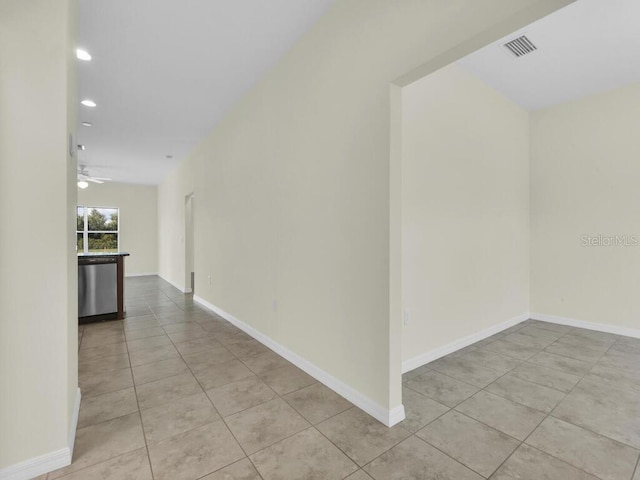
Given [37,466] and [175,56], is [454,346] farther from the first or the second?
[175,56]

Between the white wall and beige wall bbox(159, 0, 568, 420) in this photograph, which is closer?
beige wall bbox(159, 0, 568, 420)

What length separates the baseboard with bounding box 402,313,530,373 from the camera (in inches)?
106

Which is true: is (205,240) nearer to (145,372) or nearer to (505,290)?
(145,372)

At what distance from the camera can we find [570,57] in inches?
120

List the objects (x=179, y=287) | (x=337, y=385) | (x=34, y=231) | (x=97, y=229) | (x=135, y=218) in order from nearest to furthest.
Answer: (x=34, y=231), (x=337, y=385), (x=179, y=287), (x=97, y=229), (x=135, y=218)

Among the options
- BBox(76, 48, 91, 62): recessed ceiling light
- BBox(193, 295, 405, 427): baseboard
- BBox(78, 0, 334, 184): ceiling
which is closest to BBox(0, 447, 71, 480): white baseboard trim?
BBox(193, 295, 405, 427): baseboard

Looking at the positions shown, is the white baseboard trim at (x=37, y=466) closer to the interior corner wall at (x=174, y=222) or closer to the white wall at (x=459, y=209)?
the white wall at (x=459, y=209)

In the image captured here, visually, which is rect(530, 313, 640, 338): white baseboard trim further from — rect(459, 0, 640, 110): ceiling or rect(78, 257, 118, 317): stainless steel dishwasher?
rect(78, 257, 118, 317): stainless steel dishwasher

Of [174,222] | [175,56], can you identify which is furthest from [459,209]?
[174,222]

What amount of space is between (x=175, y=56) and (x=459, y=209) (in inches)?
128

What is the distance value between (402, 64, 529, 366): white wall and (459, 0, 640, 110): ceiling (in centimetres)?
22

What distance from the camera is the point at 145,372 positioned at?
8.71ft
